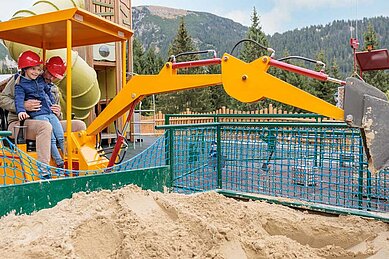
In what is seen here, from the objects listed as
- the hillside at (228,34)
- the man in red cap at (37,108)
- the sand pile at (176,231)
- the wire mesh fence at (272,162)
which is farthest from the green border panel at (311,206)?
the hillside at (228,34)

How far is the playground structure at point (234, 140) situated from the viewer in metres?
3.94

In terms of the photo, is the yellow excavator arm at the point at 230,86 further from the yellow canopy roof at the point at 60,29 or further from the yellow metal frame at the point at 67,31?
the yellow canopy roof at the point at 60,29

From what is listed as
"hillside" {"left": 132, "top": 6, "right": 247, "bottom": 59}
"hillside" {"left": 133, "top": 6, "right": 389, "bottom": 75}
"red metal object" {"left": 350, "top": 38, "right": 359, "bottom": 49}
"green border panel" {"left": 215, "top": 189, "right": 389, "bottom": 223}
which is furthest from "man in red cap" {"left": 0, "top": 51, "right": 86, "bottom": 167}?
"hillside" {"left": 132, "top": 6, "right": 247, "bottom": 59}

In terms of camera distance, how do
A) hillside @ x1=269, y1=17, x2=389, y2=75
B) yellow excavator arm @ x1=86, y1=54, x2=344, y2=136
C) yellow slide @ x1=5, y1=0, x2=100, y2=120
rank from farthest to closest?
hillside @ x1=269, y1=17, x2=389, y2=75 < yellow slide @ x1=5, y1=0, x2=100, y2=120 < yellow excavator arm @ x1=86, y1=54, x2=344, y2=136

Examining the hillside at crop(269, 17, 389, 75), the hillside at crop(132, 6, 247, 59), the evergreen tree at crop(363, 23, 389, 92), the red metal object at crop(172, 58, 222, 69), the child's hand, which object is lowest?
the child's hand

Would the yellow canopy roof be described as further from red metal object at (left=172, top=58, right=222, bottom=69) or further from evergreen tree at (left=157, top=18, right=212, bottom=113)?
evergreen tree at (left=157, top=18, right=212, bottom=113)

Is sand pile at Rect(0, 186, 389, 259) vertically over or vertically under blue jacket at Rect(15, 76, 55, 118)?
under

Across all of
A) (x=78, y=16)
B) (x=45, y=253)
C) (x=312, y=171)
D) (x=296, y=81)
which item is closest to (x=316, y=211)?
(x=312, y=171)

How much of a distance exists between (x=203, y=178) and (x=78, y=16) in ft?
8.35

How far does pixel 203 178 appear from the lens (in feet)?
18.6

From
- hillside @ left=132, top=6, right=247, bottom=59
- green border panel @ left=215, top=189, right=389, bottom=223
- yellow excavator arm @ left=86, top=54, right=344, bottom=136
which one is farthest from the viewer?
hillside @ left=132, top=6, right=247, bottom=59

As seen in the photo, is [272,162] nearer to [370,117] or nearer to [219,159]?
[219,159]

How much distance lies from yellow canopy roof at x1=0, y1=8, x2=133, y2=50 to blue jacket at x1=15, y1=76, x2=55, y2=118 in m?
0.58

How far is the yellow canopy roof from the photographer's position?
14.8 ft
